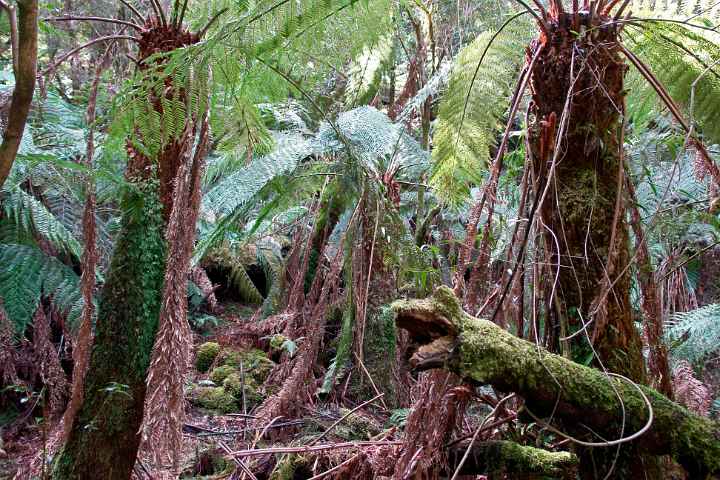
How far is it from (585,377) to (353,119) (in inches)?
82.9

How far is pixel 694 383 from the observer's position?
223cm

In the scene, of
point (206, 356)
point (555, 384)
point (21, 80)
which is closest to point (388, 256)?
point (555, 384)

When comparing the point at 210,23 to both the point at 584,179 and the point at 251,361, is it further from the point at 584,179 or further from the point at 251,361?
the point at 251,361

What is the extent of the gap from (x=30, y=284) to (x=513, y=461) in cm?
308

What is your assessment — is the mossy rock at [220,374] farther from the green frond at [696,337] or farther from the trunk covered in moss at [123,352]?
the green frond at [696,337]

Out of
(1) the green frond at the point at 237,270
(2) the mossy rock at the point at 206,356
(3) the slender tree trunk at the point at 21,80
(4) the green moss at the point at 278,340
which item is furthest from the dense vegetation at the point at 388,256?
(1) the green frond at the point at 237,270

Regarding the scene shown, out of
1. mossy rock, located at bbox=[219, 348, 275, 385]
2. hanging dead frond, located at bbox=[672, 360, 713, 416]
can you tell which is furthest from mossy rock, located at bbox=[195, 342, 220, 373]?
hanging dead frond, located at bbox=[672, 360, 713, 416]

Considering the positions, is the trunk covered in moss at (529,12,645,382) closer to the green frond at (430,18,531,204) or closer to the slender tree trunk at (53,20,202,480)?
the green frond at (430,18,531,204)

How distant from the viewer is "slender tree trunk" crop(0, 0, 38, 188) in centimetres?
106

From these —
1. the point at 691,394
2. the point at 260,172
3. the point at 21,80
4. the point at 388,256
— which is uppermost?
the point at 260,172

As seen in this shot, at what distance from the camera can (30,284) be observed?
11.6 ft

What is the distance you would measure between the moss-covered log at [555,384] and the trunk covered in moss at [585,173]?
0.67ft

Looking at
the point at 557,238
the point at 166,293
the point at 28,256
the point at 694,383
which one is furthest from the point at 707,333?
the point at 28,256

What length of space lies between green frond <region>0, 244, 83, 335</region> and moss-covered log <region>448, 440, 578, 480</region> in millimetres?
2671
